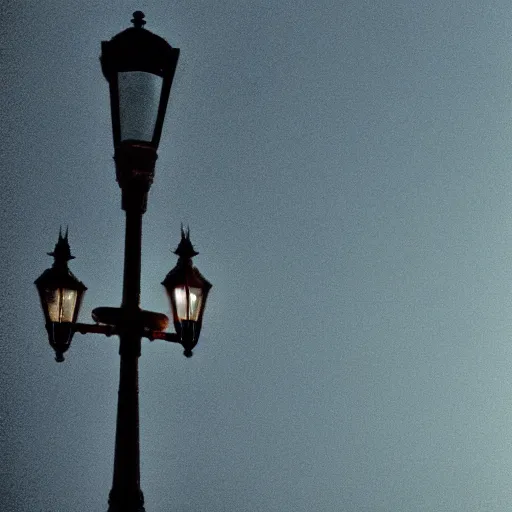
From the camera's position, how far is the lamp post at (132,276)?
420 cm

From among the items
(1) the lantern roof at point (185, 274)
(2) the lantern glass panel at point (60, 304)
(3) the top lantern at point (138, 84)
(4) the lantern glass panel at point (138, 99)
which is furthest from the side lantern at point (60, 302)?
(4) the lantern glass panel at point (138, 99)

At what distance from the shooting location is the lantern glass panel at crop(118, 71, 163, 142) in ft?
13.7

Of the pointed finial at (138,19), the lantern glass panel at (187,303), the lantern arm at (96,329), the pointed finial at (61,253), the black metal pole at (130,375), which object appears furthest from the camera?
the pointed finial at (61,253)

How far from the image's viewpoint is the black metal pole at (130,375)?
4168 mm

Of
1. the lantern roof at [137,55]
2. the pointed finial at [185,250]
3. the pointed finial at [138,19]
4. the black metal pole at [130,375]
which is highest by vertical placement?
the pointed finial at [138,19]

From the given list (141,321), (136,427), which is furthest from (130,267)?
(136,427)

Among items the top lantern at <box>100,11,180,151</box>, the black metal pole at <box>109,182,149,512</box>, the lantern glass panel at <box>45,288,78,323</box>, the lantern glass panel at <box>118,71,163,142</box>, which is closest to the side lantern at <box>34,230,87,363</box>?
the lantern glass panel at <box>45,288,78,323</box>

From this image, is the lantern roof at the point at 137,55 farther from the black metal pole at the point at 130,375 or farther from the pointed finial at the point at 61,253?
the pointed finial at the point at 61,253

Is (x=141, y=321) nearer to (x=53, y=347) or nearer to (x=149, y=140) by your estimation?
(x=53, y=347)

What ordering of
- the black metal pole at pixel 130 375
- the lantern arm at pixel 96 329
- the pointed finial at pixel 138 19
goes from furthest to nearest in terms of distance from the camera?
1. the lantern arm at pixel 96 329
2. the pointed finial at pixel 138 19
3. the black metal pole at pixel 130 375

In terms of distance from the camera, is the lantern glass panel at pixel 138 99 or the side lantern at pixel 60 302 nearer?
the lantern glass panel at pixel 138 99

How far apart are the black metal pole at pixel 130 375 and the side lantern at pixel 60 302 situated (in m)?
0.48

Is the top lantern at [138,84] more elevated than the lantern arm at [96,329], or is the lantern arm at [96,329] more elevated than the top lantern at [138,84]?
the top lantern at [138,84]

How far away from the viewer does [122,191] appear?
490 centimetres
